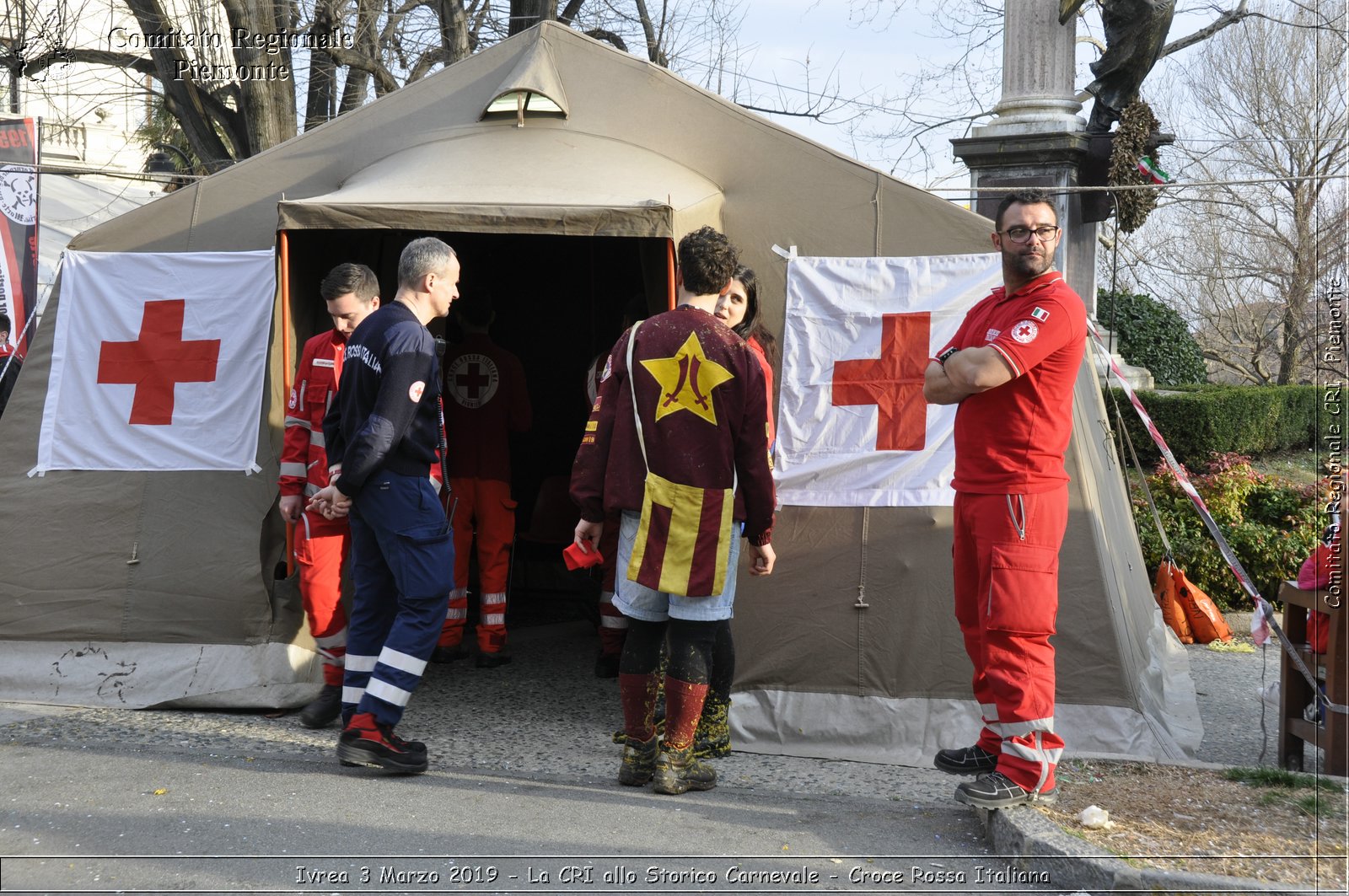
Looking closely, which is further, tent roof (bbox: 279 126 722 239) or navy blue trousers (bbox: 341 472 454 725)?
tent roof (bbox: 279 126 722 239)

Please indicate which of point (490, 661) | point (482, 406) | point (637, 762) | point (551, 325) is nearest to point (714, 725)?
point (637, 762)

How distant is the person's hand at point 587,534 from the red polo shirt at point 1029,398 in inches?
47.4

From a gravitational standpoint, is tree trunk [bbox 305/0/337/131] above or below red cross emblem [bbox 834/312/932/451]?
above

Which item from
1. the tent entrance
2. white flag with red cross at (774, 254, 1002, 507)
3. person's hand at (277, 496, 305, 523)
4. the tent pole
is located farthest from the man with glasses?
the tent entrance

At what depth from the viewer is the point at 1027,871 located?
3.29 meters

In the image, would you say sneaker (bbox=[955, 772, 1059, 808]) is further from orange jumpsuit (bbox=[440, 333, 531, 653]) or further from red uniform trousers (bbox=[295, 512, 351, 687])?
orange jumpsuit (bbox=[440, 333, 531, 653])

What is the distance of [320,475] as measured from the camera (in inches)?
183

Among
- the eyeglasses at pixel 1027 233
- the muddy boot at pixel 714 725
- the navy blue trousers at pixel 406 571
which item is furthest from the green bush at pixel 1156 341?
the navy blue trousers at pixel 406 571

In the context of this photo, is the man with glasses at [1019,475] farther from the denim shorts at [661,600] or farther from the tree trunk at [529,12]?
the tree trunk at [529,12]

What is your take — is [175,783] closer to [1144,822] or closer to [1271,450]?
[1144,822]

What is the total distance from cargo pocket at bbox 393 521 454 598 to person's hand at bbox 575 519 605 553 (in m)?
0.50

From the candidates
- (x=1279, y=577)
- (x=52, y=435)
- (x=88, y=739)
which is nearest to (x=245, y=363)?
(x=52, y=435)

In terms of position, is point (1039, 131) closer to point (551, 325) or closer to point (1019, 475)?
point (551, 325)

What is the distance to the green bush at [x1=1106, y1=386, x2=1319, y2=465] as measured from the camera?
1083 centimetres
